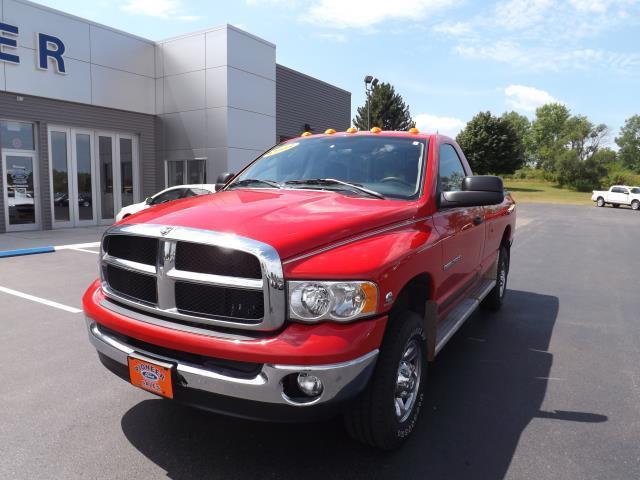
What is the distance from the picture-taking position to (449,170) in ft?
13.3

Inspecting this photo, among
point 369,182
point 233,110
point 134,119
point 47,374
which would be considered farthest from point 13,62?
point 369,182

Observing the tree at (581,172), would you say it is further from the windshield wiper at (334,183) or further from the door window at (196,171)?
the windshield wiper at (334,183)

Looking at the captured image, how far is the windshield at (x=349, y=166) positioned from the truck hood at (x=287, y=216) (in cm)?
27

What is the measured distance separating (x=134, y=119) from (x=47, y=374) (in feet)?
51.3

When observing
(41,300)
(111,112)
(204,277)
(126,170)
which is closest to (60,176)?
(126,170)

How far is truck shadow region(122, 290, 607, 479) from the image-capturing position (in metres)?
2.64

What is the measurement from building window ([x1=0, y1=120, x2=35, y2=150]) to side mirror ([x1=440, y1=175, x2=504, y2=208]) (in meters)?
15.2

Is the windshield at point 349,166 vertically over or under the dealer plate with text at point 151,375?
over

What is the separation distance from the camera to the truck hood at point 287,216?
94.7 inches

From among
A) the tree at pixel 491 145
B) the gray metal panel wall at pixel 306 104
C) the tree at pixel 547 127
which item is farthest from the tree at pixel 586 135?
the gray metal panel wall at pixel 306 104

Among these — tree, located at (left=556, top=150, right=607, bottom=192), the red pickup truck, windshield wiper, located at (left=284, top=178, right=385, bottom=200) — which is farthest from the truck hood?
tree, located at (left=556, top=150, right=607, bottom=192)

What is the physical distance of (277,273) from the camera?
224 centimetres

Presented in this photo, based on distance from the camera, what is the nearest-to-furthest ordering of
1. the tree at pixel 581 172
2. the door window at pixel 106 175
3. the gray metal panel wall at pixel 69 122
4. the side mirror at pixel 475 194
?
the side mirror at pixel 475 194 < the gray metal panel wall at pixel 69 122 < the door window at pixel 106 175 < the tree at pixel 581 172

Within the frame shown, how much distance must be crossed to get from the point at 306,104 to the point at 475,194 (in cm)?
2284
